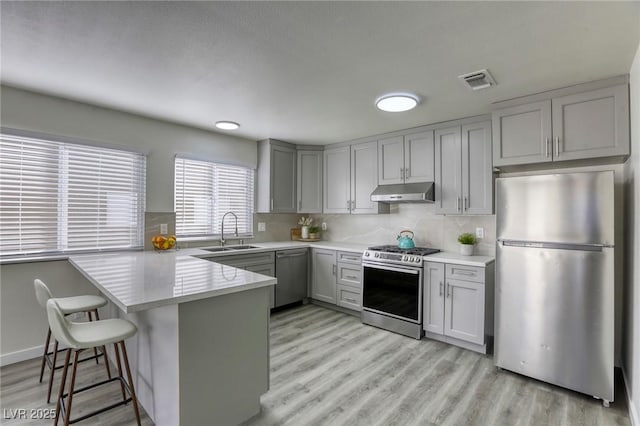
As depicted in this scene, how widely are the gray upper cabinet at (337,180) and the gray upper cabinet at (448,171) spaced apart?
1258 millimetres

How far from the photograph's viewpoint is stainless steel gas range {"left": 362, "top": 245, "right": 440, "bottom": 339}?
322cm

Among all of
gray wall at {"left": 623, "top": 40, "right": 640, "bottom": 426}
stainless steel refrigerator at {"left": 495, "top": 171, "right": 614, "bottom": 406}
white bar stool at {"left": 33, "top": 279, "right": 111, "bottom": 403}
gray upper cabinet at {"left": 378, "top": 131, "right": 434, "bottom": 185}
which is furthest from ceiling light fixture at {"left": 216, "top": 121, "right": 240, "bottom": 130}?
gray wall at {"left": 623, "top": 40, "right": 640, "bottom": 426}

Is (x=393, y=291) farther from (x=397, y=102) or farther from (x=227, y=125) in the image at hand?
(x=227, y=125)

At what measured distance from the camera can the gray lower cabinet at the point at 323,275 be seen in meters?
4.03

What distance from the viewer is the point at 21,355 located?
2.64 meters

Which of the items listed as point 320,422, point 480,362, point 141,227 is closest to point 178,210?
point 141,227

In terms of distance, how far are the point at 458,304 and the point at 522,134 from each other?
65.7 inches

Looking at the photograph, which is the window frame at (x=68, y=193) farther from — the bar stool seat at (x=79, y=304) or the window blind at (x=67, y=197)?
the bar stool seat at (x=79, y=304)

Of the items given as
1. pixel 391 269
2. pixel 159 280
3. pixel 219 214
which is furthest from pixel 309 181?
pixel 159 280

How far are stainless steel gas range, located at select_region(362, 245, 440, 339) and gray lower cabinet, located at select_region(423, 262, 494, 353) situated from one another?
0.33 ft

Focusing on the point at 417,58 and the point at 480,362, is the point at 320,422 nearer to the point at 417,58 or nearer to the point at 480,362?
the point at 480,362

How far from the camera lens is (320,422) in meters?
1.90

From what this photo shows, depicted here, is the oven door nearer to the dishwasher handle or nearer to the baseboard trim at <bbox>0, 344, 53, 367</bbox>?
the dishwasher handle

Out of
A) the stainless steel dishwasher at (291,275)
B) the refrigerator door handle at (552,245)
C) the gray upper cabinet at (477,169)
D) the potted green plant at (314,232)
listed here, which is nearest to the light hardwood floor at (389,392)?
the stainless steel dishwasher at (291,275)
